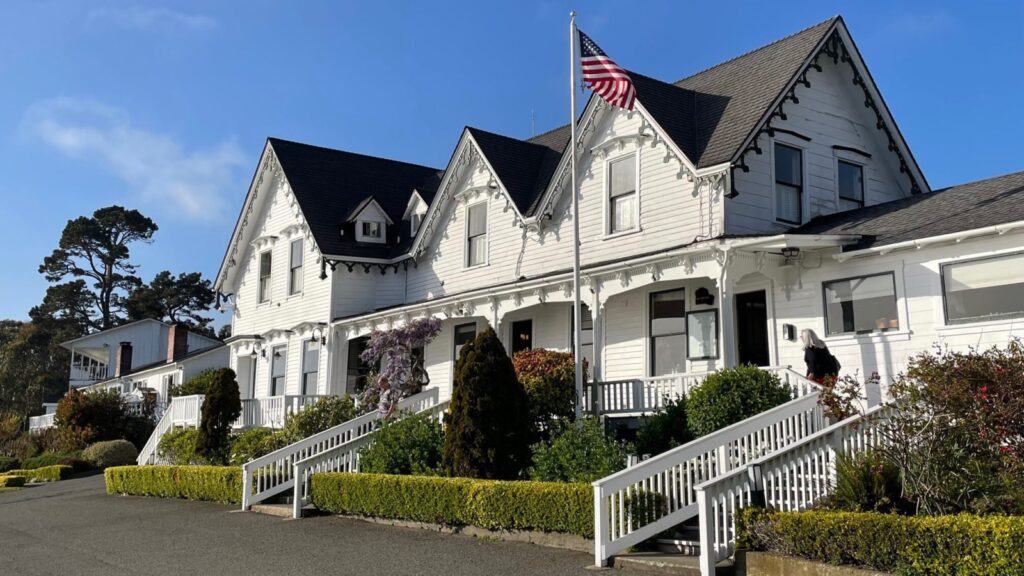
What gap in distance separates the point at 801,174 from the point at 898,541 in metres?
11.9

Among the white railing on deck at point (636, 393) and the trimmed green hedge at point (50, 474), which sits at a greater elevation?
the white railing on deck at point (636, 393)

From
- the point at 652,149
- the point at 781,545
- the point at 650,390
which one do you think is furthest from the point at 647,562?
the point at 652,149

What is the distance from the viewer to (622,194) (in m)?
19.8

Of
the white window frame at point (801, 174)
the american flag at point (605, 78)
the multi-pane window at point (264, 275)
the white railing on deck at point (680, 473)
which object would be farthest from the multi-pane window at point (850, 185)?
the multi-pane window at point (264, 275)

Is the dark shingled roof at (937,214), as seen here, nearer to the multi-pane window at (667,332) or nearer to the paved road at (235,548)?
the multi-pane window at (667,332)

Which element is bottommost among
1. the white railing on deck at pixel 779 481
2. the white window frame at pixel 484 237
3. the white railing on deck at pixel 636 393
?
the white railing on deck at pixel 779 481

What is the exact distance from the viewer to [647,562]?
1005 cm

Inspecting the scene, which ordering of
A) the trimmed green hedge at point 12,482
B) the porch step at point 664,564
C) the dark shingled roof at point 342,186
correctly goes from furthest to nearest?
the dark shingled roof at point 342,186 → the trimmed green hedge at point 12,482 → the porch step at point 664,564

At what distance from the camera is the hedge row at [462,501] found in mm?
11297

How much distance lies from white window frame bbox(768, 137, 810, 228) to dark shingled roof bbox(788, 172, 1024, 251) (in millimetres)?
431

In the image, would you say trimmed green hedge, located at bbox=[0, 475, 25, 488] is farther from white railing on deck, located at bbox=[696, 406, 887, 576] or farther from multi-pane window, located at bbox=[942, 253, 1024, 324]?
multi-pane window, located at bbox=[942, 253, 1024, 324]

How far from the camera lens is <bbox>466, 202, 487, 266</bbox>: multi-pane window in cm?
2389

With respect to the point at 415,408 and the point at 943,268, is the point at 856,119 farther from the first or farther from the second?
the point at 415,408

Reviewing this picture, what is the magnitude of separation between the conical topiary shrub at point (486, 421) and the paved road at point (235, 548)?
4.40 ft
